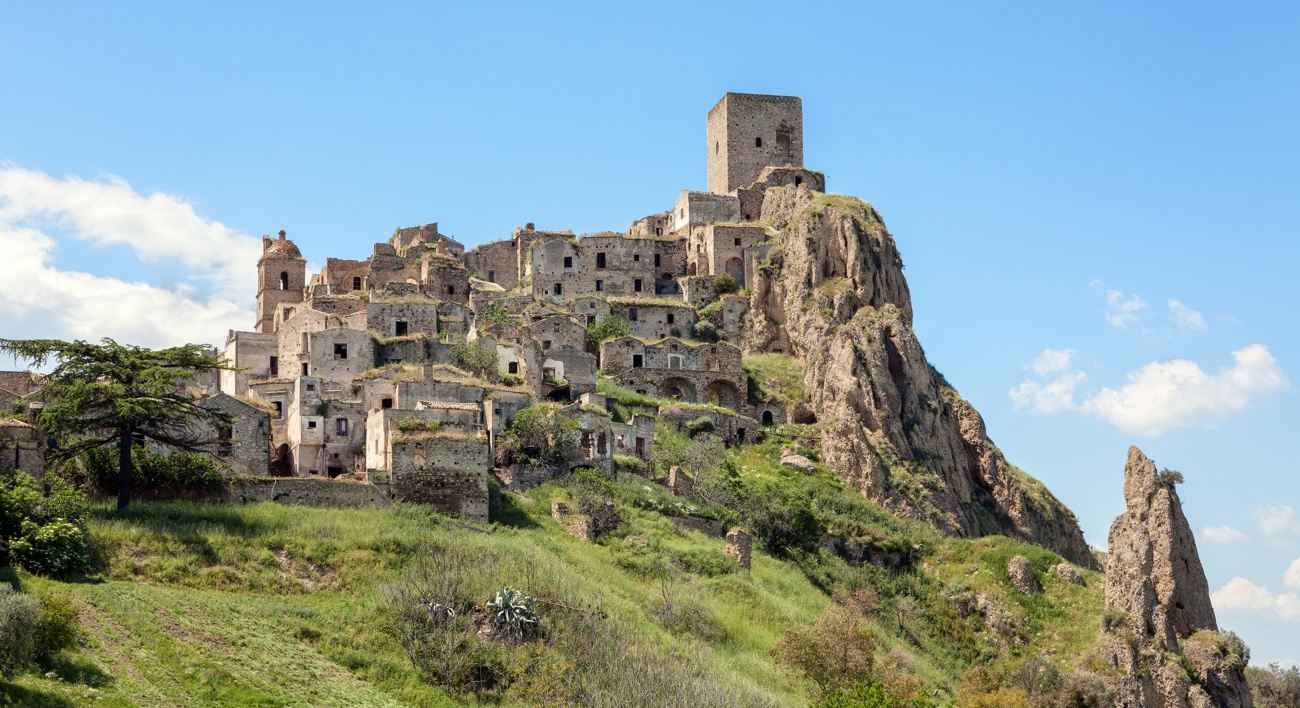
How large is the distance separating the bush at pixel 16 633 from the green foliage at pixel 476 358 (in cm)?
3441

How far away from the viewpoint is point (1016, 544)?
239 feet

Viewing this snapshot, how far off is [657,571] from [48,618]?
23846mm

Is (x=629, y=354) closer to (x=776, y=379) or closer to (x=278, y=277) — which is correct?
(x=776, y=379)

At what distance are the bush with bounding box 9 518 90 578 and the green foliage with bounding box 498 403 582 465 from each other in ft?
69.3

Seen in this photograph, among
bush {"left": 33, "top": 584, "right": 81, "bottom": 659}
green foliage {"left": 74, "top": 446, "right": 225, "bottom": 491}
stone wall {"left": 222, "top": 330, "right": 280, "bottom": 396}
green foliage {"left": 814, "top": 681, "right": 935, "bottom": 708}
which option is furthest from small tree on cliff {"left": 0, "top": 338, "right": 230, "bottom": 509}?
green foliage {"left": 814, "top": 681, "right": 935, "bottom": 708}

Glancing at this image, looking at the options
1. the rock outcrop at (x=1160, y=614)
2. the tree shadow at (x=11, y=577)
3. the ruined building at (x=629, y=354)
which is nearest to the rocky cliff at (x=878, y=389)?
the ruined building at (x=629, y=354)

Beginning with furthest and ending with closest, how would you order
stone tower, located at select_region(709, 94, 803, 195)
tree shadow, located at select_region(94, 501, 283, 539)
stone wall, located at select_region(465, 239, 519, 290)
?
stone tower, located at select_region(709, 94, 803, 195)
stone wall, located at select_region(465, 239, 519, 290)
tree shadow, located at select_region(94, 501, 283, 539)

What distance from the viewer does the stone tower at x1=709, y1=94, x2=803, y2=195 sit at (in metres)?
107

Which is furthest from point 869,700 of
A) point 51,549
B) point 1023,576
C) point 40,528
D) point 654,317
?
point 654,317

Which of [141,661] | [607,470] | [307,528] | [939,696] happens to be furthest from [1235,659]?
[141,661]

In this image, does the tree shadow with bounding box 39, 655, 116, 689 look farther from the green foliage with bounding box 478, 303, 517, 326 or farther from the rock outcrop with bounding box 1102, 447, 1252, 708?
the green foliage with bounding box 478, 303, 517, 326

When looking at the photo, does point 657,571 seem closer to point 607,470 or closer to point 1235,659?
point 607,470

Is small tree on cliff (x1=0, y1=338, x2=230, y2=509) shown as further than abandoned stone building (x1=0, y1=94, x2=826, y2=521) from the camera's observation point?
No

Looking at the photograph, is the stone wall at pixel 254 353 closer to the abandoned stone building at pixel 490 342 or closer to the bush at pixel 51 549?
the abandoned stone building at pixel 490 342
